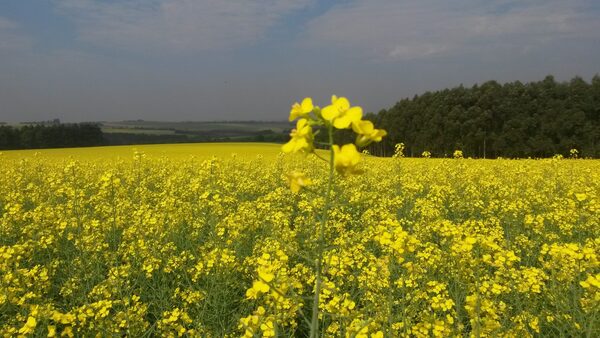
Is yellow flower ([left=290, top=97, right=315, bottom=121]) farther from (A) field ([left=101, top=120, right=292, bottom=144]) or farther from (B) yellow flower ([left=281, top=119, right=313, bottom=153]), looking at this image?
(A) field ([left=101, top=120, right=292, bottom=144])

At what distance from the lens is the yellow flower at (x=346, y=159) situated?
118cm

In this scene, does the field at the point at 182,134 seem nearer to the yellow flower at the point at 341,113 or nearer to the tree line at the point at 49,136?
the tree line at the point at 49,136

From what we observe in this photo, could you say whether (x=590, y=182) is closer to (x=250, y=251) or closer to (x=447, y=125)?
(x=250, y=251)

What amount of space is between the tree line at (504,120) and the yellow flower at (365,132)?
4337 cm

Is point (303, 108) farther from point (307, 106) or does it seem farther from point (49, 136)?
point (49, 136)

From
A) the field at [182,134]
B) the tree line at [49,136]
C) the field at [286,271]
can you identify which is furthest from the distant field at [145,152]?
the field at [286,271]

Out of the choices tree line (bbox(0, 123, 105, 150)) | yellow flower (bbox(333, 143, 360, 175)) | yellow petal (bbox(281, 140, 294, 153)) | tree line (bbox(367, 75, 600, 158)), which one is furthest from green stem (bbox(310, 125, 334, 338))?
tree line (bbox(0, 123, 105, 150))

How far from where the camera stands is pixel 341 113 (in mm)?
1267

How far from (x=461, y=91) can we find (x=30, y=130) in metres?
49.0

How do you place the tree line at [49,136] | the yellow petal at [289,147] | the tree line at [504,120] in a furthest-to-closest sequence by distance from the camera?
the tree line at [49,136]
the tree line at [504,120]
the yellow petal at [289,147]

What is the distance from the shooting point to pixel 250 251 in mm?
5184

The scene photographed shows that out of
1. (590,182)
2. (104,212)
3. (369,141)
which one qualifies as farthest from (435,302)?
(590,182)

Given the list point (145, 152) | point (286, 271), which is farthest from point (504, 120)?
point (286, 271)

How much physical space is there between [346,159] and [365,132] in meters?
0.15
